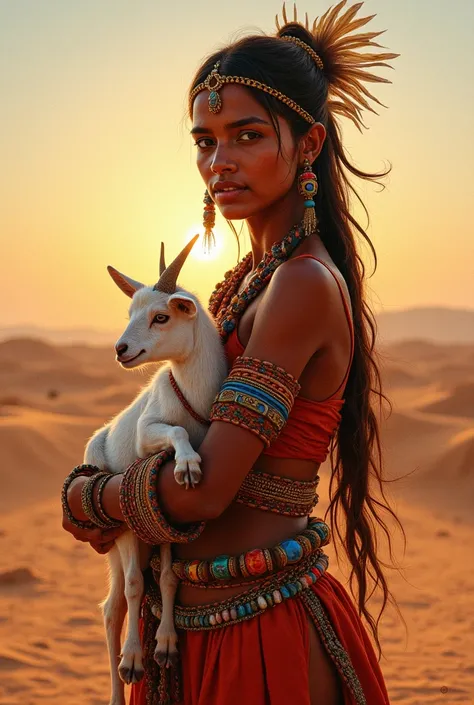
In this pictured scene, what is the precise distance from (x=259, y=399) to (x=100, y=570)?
31.2 feet

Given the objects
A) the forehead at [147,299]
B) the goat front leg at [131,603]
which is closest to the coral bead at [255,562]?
the goat front leg at [131,603]

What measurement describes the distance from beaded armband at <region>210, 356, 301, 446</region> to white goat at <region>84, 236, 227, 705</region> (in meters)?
0.31

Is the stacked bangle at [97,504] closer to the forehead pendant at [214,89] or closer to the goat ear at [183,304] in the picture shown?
the goat ear at [183,304]

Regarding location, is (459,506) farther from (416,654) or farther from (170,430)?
(170,430)

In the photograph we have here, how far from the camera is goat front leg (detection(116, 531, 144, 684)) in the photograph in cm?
331

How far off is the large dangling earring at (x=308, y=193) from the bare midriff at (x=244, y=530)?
2.77 feet

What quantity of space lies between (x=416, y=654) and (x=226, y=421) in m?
7.22

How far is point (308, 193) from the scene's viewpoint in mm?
3270

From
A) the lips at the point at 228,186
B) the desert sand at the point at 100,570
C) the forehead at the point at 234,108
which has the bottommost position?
the desert sand at the point at 100,570

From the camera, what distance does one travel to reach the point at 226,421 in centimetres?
281

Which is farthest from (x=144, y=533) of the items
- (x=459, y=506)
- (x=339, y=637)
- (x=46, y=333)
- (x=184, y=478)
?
(x=46, y=333)

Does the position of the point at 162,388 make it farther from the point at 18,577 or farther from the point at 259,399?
the point at 18,577

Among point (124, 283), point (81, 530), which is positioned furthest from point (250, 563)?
point (124, 283)

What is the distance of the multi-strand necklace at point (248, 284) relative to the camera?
3248 millimetres
